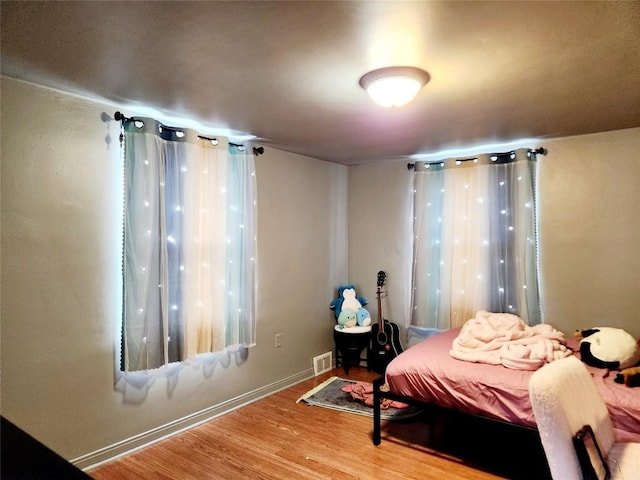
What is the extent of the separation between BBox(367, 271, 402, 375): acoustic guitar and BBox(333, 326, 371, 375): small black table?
10 cm

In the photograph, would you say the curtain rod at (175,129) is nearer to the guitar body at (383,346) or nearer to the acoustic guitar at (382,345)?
the acoustic guitar at (382,345)

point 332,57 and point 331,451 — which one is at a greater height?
point 332,57

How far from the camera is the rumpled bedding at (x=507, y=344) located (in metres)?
2.53

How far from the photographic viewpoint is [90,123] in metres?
2.55

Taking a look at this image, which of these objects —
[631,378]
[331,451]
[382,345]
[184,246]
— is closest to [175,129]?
[184,246]

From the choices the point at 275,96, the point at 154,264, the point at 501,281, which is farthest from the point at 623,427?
the point at 154,264

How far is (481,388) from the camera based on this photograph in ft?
7.97

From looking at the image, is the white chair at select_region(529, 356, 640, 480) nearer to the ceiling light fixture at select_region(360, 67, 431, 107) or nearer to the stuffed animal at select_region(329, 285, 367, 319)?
the ceiling light fixture at select_region(360, 67, 431, 107)

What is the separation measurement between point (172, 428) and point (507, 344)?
8.25 ft

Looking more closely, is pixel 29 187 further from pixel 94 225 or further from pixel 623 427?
pixel 623 427

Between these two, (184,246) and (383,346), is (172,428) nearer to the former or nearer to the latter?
(184,246)

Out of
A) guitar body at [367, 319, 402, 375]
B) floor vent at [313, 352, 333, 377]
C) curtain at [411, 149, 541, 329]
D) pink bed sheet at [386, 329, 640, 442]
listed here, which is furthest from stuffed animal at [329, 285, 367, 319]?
pink bed sheet at [386, 329, 640, 442]

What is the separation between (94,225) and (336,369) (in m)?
3.01

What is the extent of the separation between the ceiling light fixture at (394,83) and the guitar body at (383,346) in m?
2.79
